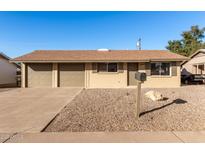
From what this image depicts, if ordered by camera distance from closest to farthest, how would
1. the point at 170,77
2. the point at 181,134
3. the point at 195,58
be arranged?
the point at 181,134 < the point at 170,77 < the point at 195,58

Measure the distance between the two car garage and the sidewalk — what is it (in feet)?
41.2

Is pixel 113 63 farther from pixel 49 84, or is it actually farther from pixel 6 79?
pixel 6 79

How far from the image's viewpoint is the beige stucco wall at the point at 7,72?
2050 centimetres

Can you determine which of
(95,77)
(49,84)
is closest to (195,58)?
(95,77)

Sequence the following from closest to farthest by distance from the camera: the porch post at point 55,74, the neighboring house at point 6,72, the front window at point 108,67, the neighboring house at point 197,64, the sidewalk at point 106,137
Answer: the sidewalk at point 106,137
the front window at point 108,67
the porch post at point 55,74
the neighboring house at point 6,72
the neighboring house at point 197,64

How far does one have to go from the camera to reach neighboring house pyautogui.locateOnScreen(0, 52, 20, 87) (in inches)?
807

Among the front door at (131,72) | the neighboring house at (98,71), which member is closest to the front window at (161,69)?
the neighboring house at (98,71)

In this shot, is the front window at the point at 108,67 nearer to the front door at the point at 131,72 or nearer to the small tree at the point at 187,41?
the front door at the point at 131,72

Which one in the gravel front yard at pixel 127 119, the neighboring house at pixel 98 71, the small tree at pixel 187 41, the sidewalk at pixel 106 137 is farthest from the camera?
the small tree at pixel 187 41

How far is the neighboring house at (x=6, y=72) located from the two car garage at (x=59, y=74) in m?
5.37

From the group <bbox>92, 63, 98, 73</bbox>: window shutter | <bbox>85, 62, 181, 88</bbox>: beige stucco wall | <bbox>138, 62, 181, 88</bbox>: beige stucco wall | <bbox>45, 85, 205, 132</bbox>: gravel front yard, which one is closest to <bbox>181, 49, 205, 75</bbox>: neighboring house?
<bbox>138, 62, 181, 88</bbox>: beige stucco wall

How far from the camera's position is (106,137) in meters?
4.52
